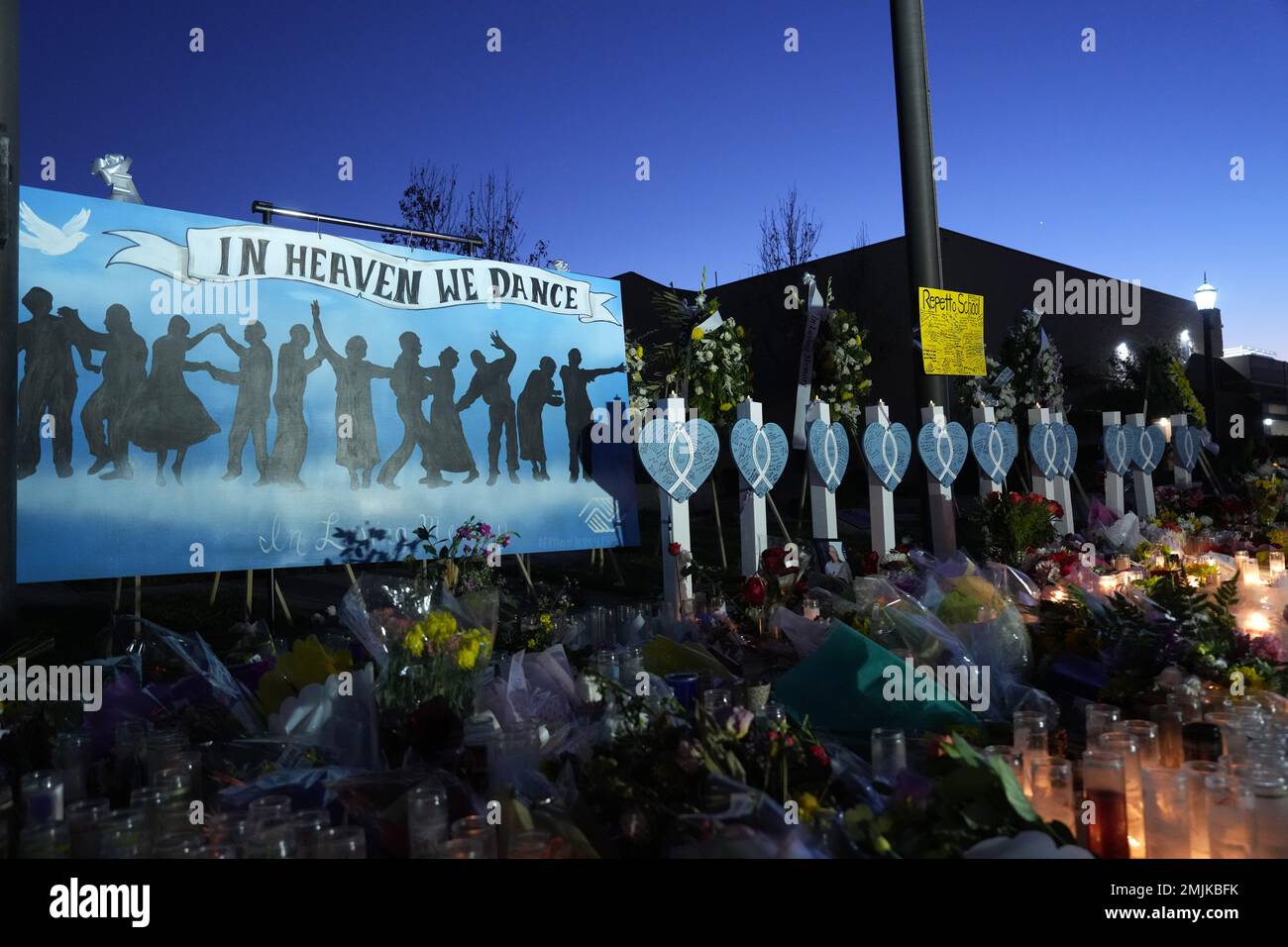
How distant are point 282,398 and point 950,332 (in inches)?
179

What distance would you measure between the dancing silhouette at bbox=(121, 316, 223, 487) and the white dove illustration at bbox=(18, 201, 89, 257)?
0.70 m

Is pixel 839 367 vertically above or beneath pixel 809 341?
beneath

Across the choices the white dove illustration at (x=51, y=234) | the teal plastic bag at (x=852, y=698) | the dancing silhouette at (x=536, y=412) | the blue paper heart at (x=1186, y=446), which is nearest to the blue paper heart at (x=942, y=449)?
the dancing silhouette at (x=536, y=412)

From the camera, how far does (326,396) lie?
6.75 m

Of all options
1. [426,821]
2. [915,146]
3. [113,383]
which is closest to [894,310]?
[915,146]

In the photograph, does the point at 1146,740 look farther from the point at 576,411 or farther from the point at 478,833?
the point at 576,411

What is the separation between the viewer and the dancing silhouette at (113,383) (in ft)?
18.9

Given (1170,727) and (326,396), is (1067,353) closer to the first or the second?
(326,396)

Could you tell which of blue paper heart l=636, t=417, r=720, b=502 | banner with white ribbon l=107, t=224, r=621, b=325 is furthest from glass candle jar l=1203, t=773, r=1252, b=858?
banner with white ribbon l=107, t=224, r=621, b=325

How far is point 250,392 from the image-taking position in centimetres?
640

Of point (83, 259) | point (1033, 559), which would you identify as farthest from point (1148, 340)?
point (83, 259)

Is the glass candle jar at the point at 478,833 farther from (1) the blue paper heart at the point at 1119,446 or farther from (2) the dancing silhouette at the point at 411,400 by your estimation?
(1) the blue paper heart at the point at 1119,446

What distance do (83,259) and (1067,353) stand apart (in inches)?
877
